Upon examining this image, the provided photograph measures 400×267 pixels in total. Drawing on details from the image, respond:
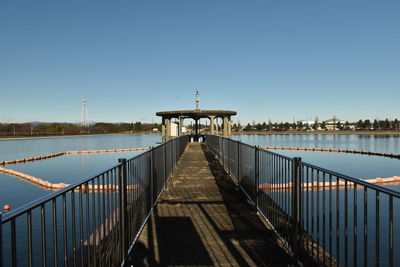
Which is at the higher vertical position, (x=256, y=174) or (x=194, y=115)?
(x=194, y=115)

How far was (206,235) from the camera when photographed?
465 centimetres

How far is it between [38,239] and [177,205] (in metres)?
6.24

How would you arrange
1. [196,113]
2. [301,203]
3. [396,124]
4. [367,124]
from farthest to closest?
[367,124]
[396,124]
[196,113]
[301,203]

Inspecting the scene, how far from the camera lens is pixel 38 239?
943cm

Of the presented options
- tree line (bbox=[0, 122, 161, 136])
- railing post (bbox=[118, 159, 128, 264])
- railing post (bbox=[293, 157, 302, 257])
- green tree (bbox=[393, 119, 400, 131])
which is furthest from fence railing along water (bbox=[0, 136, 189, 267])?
green tree (bbox=[393, 119, 400, 131])

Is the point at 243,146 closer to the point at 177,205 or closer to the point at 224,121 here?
the point at 177,205

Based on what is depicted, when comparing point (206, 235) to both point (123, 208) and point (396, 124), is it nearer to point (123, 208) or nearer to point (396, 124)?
point (123, 208)

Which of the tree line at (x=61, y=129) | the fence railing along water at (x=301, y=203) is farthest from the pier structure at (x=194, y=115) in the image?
the tree line at (x=61, y=129)

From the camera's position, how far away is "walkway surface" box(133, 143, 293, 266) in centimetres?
381

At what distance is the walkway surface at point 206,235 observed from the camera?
12.5 feet

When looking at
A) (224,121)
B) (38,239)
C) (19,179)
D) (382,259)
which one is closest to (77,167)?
(19,179)

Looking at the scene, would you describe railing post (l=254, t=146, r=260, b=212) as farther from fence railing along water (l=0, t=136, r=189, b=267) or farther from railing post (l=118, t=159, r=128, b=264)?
railing post (l=118, t=159, r=128, b=264)

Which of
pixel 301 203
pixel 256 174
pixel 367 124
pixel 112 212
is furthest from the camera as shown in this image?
pixel 367 124

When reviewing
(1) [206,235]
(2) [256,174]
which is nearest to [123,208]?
(1) [206,235]
